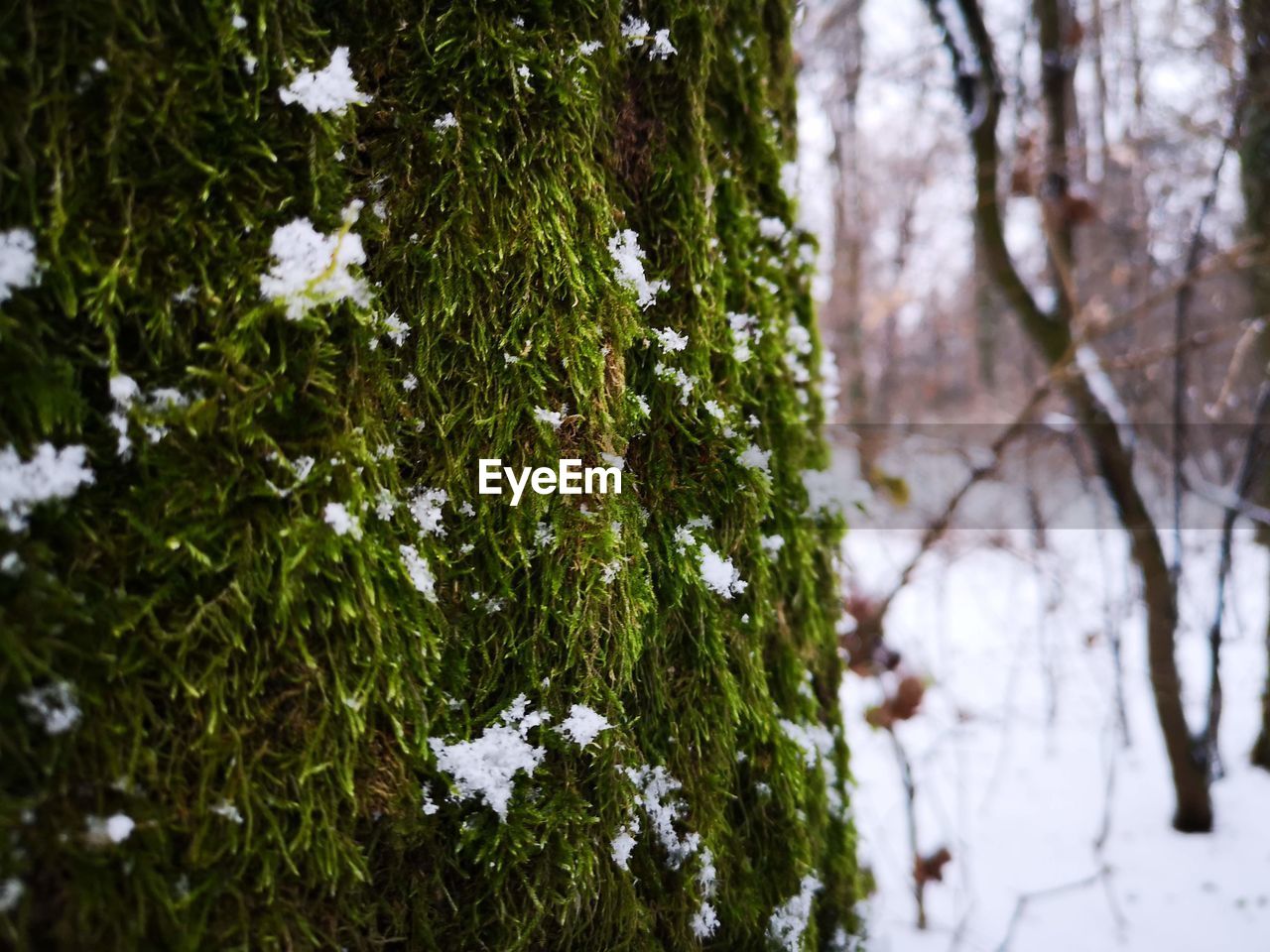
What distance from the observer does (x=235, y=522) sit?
71cm

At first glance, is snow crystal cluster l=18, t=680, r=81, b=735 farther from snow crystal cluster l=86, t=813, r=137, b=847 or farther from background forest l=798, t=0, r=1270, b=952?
background forest l=798, t=0, r=1270, b=952

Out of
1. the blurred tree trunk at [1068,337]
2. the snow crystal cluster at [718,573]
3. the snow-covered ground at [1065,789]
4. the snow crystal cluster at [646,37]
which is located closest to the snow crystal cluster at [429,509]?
the snow crystal cluster at [718,573]

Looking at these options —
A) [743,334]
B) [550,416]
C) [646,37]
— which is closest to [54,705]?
[550,416]

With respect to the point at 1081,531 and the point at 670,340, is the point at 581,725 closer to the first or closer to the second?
the point at 670,340

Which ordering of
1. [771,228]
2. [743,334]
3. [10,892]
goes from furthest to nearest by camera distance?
[771,228] → [743,334] → [10,892]

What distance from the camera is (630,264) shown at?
3.01 feet

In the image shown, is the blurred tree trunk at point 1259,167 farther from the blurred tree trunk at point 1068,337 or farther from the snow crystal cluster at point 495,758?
the snow crystal cluster at point 495,758

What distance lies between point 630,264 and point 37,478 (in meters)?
0.69

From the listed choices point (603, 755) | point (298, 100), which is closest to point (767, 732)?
point (603, 755)

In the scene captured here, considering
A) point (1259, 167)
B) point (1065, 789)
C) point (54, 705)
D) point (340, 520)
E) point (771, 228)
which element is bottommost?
point (1065, 789)

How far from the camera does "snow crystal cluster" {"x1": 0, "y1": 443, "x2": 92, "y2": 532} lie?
0.64m

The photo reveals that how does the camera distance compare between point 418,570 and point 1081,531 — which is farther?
point 1081,531

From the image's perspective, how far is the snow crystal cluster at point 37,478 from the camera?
25.2 inches

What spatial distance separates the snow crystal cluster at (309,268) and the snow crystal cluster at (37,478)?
9.8 inches
